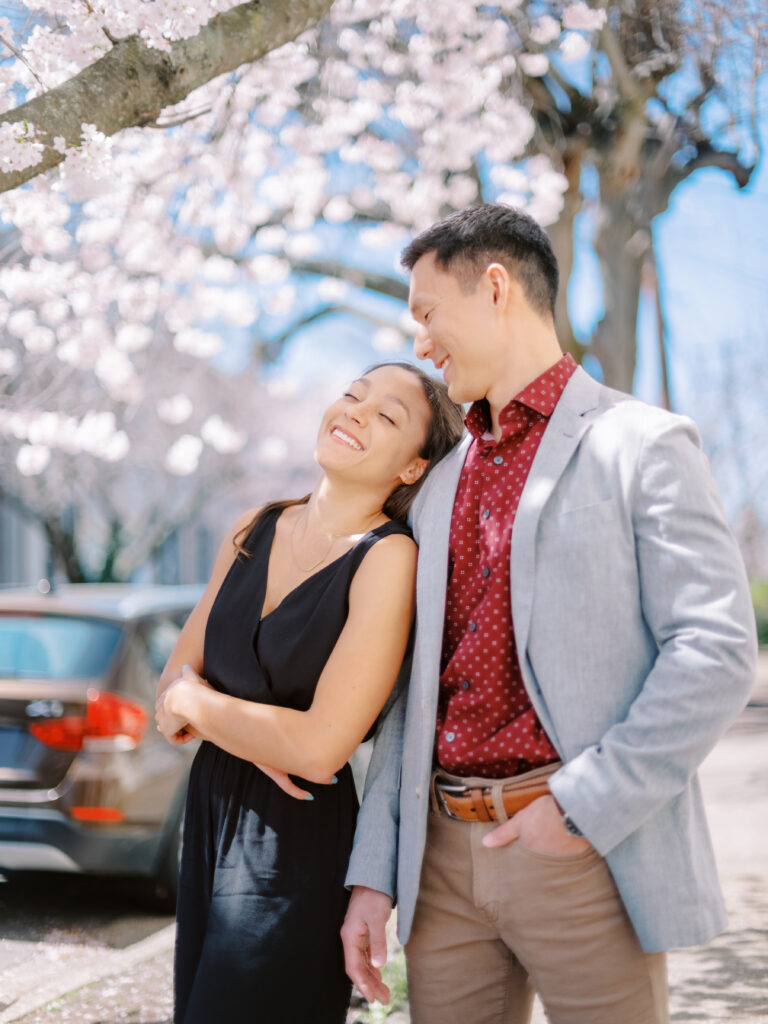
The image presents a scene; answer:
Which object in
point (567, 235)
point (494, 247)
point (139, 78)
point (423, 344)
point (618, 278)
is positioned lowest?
point (423, 344)

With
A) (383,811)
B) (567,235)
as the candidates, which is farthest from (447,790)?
(567,235)

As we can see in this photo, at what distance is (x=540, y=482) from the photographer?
6.36ft

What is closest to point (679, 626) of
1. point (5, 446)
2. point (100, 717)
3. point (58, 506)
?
point (100, 717)

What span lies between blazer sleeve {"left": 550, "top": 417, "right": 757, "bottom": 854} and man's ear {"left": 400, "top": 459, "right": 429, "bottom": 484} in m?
0.73

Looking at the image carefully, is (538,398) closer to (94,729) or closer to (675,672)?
(675,672)

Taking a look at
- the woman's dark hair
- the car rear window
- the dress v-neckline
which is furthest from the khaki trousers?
the car rear window

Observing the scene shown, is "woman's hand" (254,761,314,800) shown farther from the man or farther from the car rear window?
the car rear window

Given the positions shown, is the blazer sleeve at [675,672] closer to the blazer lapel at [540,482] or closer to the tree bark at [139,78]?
the blazer lapel at [540,482]

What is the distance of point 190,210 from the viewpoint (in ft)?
23.3

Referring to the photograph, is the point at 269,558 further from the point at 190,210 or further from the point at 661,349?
the point at 661,349

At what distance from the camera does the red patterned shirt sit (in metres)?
1.91

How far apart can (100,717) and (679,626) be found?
3.15 meters

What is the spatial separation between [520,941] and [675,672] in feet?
2.00

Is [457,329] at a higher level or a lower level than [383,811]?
higher
